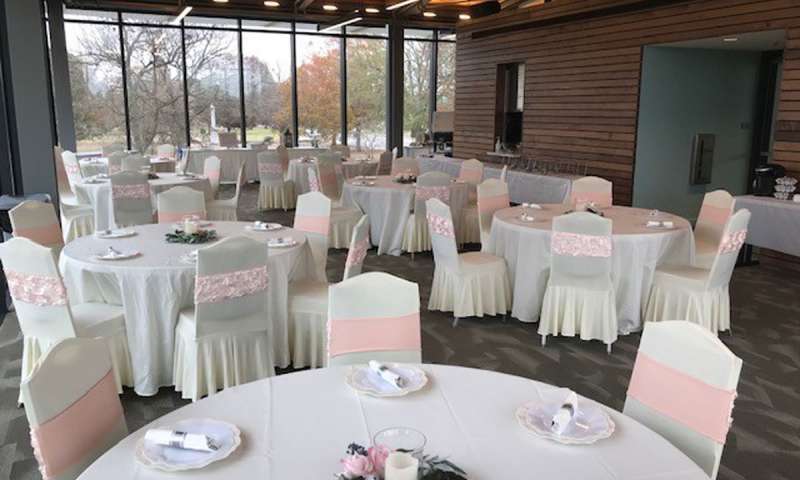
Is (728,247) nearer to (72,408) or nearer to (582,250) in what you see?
(582,250)

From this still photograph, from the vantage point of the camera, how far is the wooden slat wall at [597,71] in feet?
23.8

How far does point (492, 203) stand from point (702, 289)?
2309 millimetres

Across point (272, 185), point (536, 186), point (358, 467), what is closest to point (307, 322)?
point (358, 467)

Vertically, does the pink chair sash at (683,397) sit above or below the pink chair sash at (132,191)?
below

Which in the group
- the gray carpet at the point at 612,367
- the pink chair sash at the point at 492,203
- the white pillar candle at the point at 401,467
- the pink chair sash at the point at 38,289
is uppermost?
the white pillar candle at the point at 401,467

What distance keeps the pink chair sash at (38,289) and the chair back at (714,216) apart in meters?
5.48

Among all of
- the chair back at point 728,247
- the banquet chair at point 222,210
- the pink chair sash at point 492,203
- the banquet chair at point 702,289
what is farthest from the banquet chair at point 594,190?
the banquet chair at point 222,210

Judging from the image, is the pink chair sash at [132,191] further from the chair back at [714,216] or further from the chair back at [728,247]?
the chair back at [714,216]

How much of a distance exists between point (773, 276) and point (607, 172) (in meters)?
3.02

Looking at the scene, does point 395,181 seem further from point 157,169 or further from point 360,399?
point 360,399

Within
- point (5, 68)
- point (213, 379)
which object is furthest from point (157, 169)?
point (213, 379)

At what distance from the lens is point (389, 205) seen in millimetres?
7945

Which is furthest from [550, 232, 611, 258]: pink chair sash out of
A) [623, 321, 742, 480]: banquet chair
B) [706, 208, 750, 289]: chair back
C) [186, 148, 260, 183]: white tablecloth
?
[186, 148, 260, 183]: white tablecloth

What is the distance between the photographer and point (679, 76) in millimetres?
9406
